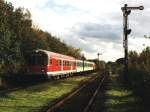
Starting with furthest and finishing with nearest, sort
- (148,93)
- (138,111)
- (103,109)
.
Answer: (148,93)
(103,109)
(138,111)

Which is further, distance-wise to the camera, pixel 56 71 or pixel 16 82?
pixel 56 71

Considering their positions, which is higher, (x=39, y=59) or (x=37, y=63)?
(x=39, y=59)

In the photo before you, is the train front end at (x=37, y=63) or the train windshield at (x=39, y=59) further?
the train windshield at (x=39, y=59)

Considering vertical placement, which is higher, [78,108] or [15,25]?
[15,25]

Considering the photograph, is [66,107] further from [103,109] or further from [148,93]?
[148,93]

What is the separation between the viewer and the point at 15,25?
53562 mm

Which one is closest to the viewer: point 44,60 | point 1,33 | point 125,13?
point 125,13

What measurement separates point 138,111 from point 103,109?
168cm

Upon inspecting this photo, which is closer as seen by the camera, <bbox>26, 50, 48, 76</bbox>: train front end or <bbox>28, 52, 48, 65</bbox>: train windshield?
<bbox>26, 50, 48, 76</bbox>: train front end

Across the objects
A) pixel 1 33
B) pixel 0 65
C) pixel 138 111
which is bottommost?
pixel 138 111

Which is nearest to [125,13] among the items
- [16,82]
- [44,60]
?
[44,60]

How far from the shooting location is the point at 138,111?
54.9ft

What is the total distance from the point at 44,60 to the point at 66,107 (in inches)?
746

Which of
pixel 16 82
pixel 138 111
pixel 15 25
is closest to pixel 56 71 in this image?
pixel 16 82
